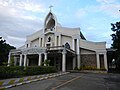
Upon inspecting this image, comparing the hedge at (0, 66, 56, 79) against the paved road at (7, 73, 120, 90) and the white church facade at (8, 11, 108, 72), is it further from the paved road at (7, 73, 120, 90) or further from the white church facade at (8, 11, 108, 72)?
the white church facade at (8, 11, 108, 72)

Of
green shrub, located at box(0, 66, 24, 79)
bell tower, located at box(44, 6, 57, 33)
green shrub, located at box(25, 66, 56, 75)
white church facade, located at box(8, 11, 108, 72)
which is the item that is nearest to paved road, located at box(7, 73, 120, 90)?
green shrub, located at box(0, 66, 24, 79)

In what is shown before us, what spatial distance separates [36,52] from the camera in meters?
26.2

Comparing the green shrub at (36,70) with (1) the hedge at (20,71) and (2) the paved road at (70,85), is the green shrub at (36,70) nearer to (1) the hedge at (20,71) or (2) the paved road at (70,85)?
(1) the hedge at (20,71)

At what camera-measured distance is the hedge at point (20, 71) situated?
1095 centimetres

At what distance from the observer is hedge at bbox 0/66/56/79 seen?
11.0 m

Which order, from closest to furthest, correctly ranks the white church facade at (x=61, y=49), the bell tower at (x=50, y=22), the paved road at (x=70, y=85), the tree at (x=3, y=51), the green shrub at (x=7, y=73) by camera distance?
the paved road at (x=70, y=85) → the green shrub at (x=7, y=73) → the tree at (x=3, y=51) → the white church facade at (x=61, y=49) → the bell tower at (x=50, y=22)

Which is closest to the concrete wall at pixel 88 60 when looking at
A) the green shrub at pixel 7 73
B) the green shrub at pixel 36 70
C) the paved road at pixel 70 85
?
the green shrub at pixel 36 70

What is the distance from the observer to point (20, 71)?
44.3ft

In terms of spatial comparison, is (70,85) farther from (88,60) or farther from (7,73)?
(88,60)

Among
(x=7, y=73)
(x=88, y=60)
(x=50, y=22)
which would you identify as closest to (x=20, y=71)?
(x=7, y=73)

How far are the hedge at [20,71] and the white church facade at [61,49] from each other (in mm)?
6844

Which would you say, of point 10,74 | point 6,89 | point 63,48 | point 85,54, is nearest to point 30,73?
point 10,74

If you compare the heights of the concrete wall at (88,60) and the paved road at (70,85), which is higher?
the concrete wall at (88,60)

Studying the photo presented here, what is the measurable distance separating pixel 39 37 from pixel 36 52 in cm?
747
